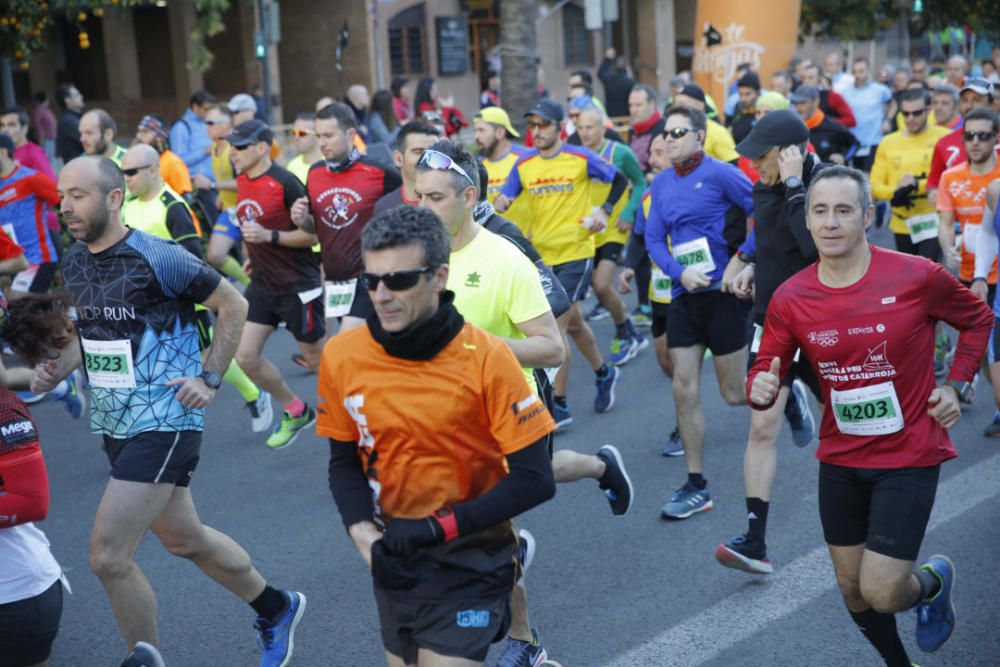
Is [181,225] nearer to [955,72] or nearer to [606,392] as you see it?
[606,392]

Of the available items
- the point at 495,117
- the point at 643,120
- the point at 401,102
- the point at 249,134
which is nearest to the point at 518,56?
the point at 401,102

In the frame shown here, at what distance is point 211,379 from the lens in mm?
4668

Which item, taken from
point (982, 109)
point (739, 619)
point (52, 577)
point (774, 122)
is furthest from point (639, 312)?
point (52, 577)

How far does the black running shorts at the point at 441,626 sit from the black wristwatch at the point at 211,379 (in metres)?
1.57

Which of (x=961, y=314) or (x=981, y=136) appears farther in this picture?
(x=981, y=136)

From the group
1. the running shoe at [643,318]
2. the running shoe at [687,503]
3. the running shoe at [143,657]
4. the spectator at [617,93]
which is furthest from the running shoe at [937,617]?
the spectator at [617,93]

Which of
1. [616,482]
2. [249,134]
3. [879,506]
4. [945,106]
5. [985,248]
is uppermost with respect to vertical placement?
[249,134]

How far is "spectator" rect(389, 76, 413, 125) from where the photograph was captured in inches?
750

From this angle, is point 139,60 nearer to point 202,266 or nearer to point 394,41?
point 394,41

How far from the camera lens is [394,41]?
1336 inches

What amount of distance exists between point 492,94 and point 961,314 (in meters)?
17.5

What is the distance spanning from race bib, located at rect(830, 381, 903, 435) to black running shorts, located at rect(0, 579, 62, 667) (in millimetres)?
2645

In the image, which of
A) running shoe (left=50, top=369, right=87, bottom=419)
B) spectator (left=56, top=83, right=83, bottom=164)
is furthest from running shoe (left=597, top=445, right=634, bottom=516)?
spectator (left=56, top=83, right=83, bottom=164)

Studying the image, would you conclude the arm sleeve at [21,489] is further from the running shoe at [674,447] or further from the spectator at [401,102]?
the spectator at [401,102]
